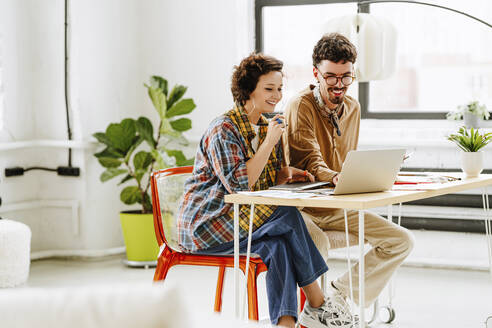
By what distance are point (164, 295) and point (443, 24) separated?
4192 mm

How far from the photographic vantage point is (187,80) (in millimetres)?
5027

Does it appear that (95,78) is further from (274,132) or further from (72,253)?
(274,132)

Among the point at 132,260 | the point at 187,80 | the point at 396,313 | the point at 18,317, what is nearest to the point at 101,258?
the point at 132,260

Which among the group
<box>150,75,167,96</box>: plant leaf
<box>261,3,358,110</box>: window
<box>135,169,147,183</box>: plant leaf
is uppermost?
<box>261,3,358,110</box>: window

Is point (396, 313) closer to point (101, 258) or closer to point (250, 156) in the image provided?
point (250, 156)

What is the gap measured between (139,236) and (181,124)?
74cm

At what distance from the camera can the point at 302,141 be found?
297 cm

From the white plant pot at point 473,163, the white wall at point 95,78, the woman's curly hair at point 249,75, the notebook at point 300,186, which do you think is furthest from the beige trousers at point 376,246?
the white wall at point 95,78

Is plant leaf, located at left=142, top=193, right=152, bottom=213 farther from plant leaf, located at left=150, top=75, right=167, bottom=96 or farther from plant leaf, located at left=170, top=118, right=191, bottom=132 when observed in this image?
plant leaf, located at left=150, top=75, right=167, bottom=96

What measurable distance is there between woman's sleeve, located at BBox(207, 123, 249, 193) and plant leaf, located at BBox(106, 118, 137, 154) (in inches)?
78.3

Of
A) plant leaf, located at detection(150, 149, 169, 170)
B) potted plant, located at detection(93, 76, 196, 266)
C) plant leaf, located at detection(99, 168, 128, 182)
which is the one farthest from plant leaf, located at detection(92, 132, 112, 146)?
plant leaf, located at detection(150, 149, 169, 170)

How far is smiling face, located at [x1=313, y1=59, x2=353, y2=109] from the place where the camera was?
2.98 m

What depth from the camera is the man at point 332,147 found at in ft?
9.75

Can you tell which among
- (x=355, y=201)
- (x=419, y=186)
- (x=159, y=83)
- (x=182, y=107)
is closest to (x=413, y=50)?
(x=182, y=107)
